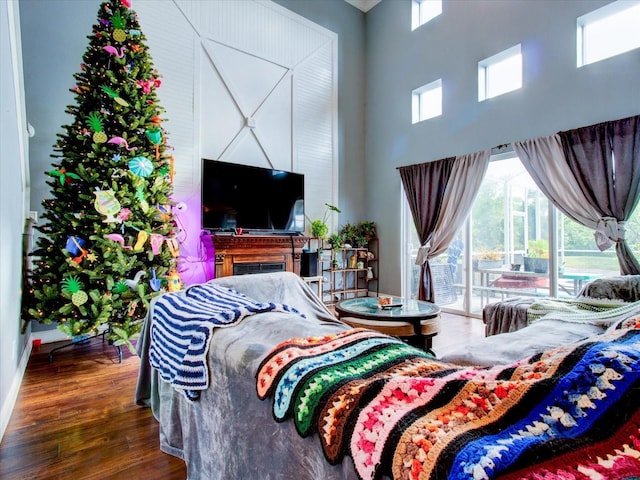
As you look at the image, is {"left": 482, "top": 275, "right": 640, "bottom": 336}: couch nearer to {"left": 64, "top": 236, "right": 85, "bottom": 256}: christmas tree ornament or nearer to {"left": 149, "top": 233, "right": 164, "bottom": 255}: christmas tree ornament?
{"left": 149, "top": 233, "right": 164, "bottom": 255}: christmas tree ornament

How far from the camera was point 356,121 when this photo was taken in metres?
6.23

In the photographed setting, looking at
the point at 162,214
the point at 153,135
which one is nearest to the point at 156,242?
the point at 162,214

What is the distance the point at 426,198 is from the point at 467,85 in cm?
160

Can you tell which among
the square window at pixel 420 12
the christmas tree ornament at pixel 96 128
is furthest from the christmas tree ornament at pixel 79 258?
the square window at pixel 420 12

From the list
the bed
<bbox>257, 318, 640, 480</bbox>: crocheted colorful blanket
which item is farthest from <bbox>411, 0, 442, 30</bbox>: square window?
<bbox>257, 318, 640, 480</bbox>: crocheted colorful blanket

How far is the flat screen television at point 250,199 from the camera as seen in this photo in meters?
4.41

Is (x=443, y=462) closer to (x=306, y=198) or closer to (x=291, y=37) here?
(x=306, y=198)

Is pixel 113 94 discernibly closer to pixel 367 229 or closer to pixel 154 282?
pixel 154 282

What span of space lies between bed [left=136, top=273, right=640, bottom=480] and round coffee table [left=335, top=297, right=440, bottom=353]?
1451 mm

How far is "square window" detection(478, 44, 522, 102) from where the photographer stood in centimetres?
429

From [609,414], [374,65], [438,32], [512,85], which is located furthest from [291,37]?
[609,414]

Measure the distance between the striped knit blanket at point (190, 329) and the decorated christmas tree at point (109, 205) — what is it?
4.78 ft

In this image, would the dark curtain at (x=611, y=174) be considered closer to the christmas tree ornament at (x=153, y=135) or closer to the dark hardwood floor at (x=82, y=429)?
the dark hardwood floor at (x=82, y=429)

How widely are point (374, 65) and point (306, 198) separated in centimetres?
280
